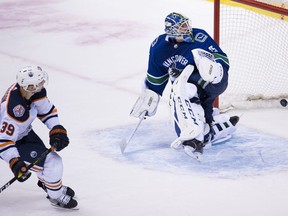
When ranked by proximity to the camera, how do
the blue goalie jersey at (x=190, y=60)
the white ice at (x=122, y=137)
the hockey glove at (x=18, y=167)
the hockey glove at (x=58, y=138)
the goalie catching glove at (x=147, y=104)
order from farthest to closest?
the goalie catching glove at (x=147, y=104) < the blue goalie jersey at (x=190, y=60) < the white ice at (x=122, y=137) < the hockey glove at (x=58, y=138) < the hockey glove at (x=18, y=167)

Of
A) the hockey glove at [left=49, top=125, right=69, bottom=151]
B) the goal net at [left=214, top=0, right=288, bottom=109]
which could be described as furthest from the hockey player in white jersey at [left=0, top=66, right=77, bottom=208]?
the goal net at [left=214, top=0, right=288, bottom=109]

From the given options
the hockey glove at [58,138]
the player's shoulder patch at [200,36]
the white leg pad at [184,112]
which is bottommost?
the white leg pad at [184,112]

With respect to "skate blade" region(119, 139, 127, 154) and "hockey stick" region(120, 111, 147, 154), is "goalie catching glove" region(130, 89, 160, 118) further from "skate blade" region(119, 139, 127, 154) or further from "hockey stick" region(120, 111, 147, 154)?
"skate blade" region(119, 139, 127, 154)

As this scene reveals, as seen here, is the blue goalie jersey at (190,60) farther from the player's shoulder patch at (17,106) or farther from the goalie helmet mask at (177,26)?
the player's shoulder patch at (17,106)

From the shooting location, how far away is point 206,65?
13.1 ft

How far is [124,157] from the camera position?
4.19 meters

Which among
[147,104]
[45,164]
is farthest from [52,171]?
[147,104]

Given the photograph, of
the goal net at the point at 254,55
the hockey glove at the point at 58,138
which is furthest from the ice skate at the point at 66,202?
the goal net at the point at 254,55

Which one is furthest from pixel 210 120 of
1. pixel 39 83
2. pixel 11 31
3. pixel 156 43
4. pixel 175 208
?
pixel 11 31

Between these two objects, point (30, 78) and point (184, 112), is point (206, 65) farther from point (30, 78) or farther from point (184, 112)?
point (30, 78)

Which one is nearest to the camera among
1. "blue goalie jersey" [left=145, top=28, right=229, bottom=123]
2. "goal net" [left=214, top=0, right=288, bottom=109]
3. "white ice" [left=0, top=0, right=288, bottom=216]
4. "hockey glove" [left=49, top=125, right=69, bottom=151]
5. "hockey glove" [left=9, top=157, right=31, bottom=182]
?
"hockey glove" [left=9, top=157, right=31, bottom=182]

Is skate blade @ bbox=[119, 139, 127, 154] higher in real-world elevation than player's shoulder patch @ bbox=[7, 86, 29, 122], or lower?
lower

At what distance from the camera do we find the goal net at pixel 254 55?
5008 millimetres

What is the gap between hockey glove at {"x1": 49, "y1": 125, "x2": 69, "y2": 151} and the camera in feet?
11.2
